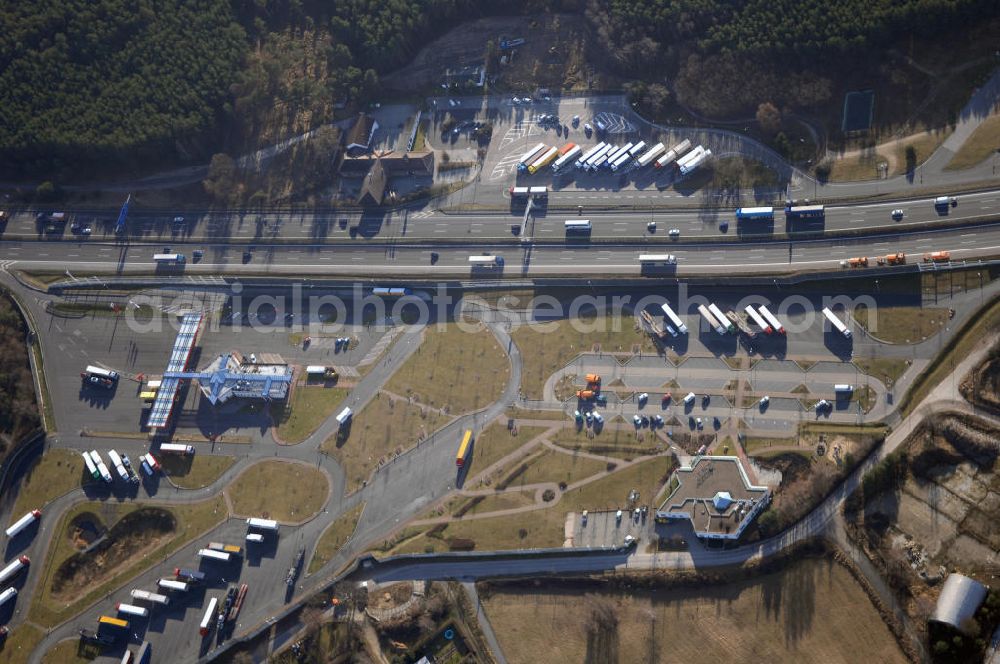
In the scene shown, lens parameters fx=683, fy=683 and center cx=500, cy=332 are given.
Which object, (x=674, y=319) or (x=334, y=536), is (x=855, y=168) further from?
(x=334, y=536)

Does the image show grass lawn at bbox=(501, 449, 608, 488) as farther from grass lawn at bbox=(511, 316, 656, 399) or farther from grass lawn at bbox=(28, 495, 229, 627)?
grass lawn at bbox=(28, 495, 229, 627)

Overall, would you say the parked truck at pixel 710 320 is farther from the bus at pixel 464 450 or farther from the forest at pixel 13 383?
the forest at pixel 13 383

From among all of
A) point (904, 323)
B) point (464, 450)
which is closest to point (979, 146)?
point (904, 323)

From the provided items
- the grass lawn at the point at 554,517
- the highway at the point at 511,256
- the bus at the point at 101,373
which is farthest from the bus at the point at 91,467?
the grass lawn at the point at 554,517

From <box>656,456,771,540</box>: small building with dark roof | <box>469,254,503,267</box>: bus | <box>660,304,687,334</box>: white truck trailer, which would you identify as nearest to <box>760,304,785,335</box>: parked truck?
<box>660,304,687,334</box>: white truck trailer

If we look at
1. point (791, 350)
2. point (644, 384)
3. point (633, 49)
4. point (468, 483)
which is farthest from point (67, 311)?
point (791, 350)

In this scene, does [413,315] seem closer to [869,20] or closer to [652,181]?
[652,181]
